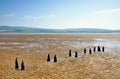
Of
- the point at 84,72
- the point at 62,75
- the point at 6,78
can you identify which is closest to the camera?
the point at 6,78

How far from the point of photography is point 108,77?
52.2ft

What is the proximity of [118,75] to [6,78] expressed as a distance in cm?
948

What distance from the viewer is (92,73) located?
1755cm

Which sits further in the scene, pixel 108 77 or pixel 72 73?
pixel 72 73

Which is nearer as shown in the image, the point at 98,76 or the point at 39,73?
the point at 98,76

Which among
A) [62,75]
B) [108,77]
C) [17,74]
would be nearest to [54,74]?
[62,75]

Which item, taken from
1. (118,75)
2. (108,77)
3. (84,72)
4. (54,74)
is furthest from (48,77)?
(118,75)

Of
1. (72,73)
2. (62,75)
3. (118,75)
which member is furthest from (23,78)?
(118,75)

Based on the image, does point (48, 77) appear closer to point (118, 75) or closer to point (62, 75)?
point (62, 75)

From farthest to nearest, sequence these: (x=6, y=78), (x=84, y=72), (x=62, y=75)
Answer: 1. (x=84, y=72)
2. (x=62, y=75)
3. (x=6, y=78)

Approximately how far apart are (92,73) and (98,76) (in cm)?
126

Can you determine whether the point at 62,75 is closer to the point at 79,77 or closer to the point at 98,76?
the point at 79,77

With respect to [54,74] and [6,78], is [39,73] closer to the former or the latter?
[54,74]

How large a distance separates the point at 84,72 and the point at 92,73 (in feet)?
2.71
